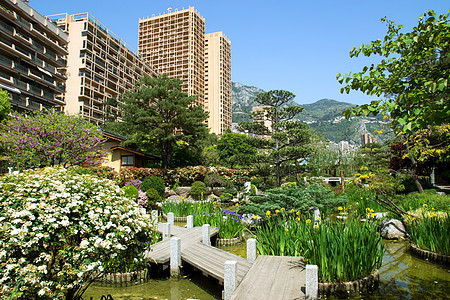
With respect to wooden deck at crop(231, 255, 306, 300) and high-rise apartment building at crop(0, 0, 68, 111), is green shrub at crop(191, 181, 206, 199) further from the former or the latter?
high-rise apartment building at crop(0, 0, 68, 111)

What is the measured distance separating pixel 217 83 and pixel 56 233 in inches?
3299

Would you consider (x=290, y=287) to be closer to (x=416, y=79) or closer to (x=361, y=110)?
(x=361, y=110)

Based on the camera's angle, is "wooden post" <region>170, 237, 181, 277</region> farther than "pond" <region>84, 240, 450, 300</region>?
Yes

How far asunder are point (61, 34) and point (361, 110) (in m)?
49.0

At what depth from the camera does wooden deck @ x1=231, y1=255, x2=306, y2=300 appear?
426cm

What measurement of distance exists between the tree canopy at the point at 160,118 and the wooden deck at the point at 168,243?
1400 cm

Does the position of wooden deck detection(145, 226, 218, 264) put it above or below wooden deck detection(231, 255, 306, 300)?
below

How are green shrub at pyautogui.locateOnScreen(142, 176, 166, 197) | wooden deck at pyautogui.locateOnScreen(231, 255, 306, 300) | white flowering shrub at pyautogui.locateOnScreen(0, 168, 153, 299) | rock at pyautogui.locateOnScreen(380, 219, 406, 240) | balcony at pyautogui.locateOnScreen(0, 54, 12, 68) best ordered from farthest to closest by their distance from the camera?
1. balcony at pyautogui.locateOnScreen(0, 54, 12, 68)
2. green shrub at pyautogui.locateOnScreen(142, 176, 166, 197)
3. rock at pyautogui.locateOnScreen(380, 219, 406, 240)
4. wooden deck at pyautogui.locateOnScreen(231, 255, 306, 300)
5. white flowering shrub at pyautogui.locateOnScreen(0, 168, 153, 299)

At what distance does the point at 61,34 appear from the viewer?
42156mm

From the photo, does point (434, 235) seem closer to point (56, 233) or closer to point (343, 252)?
point (343, 252)

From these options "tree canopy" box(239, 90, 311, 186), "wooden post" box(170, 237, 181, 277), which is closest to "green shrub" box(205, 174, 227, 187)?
"tree canopy" box(239, 90, 311, 186)

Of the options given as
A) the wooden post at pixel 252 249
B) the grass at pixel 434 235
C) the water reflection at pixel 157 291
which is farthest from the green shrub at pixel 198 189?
the grass at pixel 434 235

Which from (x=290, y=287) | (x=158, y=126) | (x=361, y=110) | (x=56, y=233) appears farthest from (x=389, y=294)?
(x=158, y=126)

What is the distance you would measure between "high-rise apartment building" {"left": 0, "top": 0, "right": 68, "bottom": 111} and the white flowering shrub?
33.2 meters
